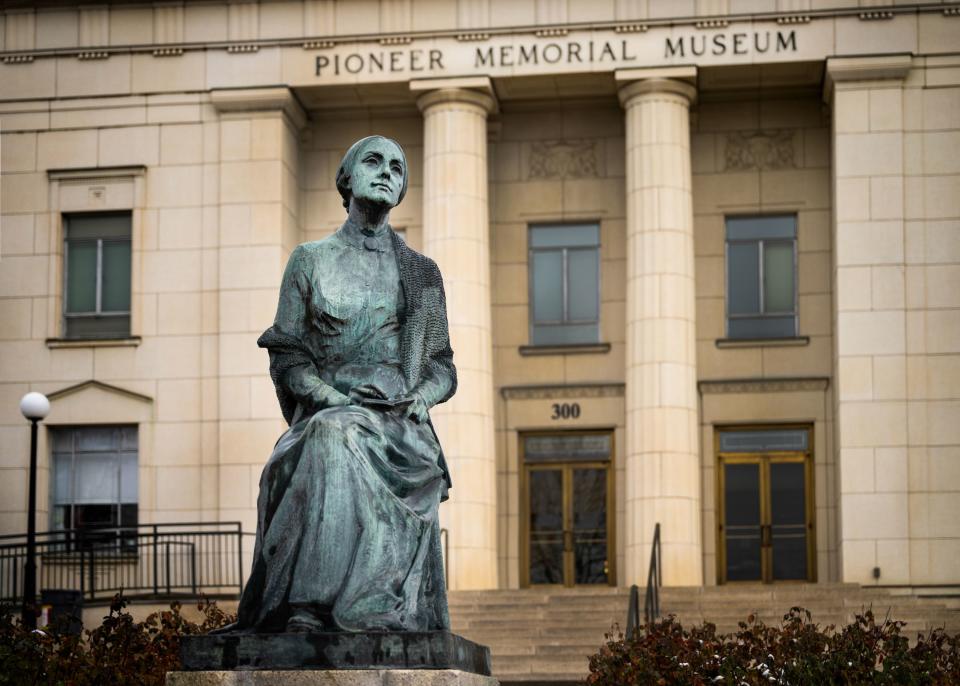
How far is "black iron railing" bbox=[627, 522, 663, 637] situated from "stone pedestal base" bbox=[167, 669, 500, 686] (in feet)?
44.4

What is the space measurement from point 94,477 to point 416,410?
29400 mm

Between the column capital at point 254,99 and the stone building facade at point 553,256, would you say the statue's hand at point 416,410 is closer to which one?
the stone building facade at point 553,256

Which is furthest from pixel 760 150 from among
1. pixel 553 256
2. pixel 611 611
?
pixel 611 611

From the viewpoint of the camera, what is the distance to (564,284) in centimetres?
4053

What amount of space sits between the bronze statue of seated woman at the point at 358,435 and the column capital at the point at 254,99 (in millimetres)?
27747

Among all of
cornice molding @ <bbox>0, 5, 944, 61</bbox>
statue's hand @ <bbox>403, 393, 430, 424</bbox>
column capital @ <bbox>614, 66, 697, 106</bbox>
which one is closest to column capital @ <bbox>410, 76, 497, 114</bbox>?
cornice molding @ <bbox>0, 5, 944, 61</bbox>

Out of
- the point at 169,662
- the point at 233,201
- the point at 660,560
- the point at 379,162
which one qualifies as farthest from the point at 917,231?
the point at 379,162

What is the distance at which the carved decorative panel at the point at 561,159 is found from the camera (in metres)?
40.5

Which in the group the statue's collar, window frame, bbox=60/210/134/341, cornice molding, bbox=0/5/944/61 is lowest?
the statue's collar

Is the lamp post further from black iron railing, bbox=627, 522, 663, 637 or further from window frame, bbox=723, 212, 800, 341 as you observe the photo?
window frame, bbox=723, 212, 800, 341

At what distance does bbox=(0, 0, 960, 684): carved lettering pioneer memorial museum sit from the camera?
37000mm

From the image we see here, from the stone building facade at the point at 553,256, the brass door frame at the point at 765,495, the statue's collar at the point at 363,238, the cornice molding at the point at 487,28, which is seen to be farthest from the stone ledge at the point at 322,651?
the brass door frame at the point at 765,495

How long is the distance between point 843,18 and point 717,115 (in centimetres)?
371

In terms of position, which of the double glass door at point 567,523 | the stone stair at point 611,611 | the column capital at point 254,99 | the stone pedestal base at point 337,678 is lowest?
the stone stair at point 611,611
